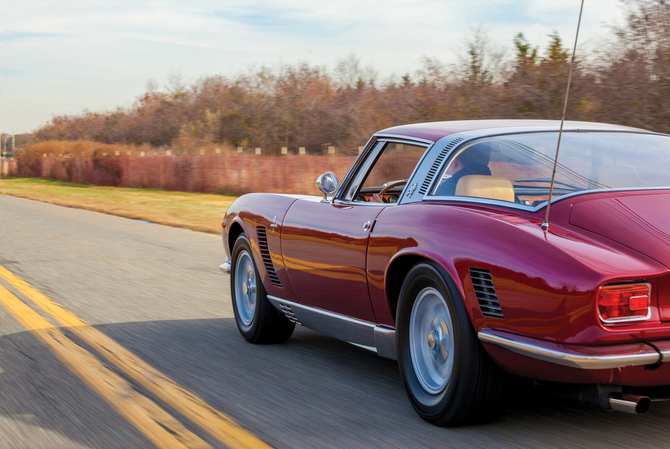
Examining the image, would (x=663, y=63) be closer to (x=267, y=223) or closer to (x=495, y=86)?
(x=495, y=86)

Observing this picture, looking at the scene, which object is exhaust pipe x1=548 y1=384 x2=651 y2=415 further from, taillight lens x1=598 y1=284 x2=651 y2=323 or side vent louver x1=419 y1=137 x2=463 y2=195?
side vent louver x1=419 y1=137 x2=463 y2=195

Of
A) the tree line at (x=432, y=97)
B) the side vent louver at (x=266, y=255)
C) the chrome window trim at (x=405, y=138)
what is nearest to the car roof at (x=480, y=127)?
the chrome window trim at (x=405, y=138)

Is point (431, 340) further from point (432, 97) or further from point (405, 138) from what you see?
point (432, 97)

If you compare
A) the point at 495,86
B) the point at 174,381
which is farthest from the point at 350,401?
the point at 495,86

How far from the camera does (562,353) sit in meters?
2.90

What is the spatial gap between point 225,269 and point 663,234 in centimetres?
397

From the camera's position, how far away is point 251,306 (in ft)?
19.0

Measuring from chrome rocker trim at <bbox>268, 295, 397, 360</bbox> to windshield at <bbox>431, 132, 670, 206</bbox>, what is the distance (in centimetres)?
83

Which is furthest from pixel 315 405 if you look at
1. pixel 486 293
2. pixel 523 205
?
pixel 523 205

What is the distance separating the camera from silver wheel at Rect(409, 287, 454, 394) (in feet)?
11.8

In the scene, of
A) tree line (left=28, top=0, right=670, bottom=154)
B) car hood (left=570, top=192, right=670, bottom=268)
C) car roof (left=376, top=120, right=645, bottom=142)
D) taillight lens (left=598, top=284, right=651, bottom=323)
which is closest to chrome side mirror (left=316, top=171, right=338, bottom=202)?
car roof (left=376, top=120, right=645, bottom=142)

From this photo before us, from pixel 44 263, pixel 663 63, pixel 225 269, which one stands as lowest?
pixel 44 263

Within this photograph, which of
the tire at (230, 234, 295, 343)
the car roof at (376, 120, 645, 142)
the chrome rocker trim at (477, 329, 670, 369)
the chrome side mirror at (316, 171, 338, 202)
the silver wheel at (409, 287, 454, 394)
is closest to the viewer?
the chrome rocker trim at (477, 329, 670, 369)

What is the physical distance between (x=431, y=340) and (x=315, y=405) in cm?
76
